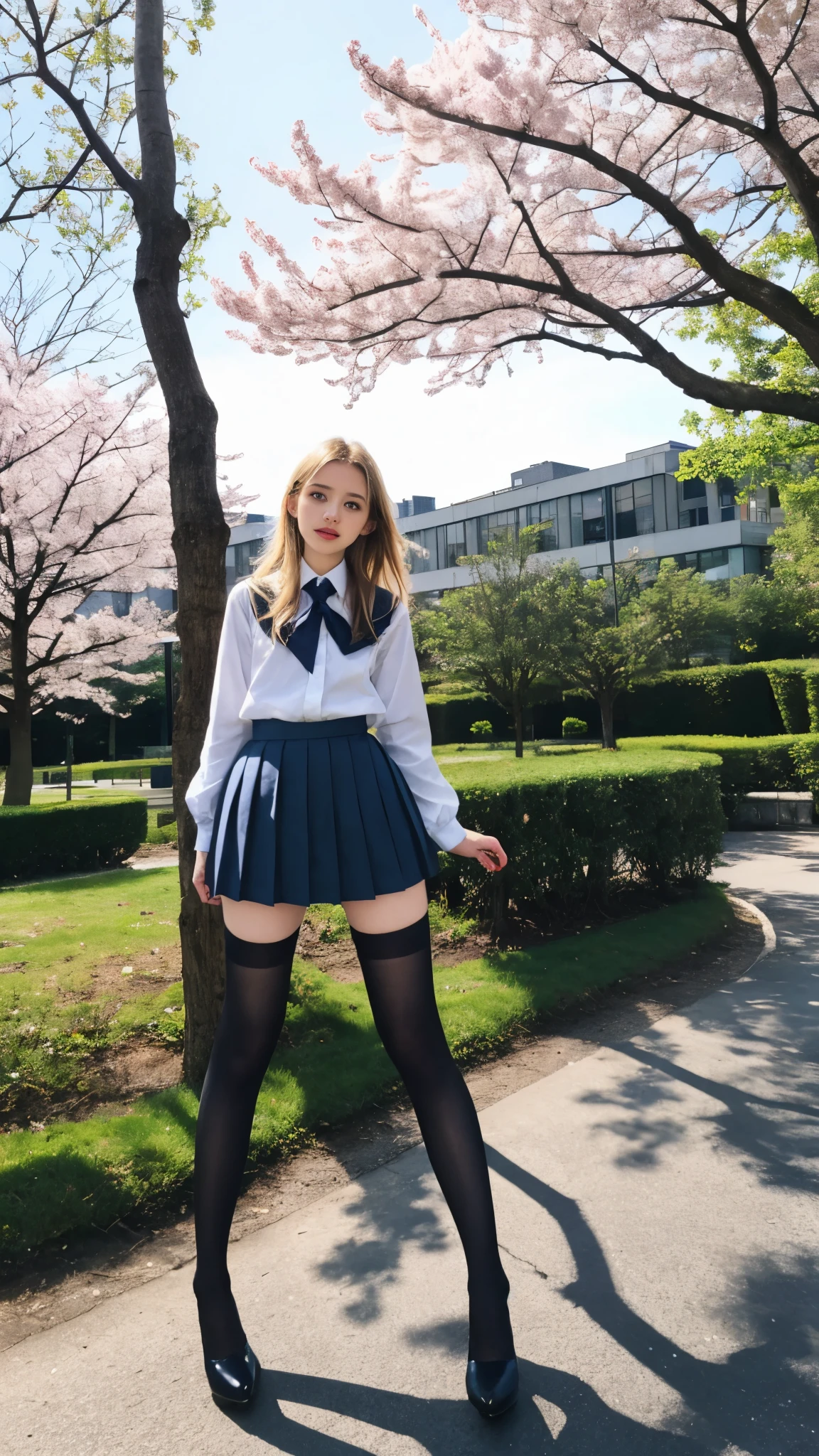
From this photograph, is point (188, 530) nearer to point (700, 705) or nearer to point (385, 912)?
point (385, 912)

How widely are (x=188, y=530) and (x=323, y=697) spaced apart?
198 cm

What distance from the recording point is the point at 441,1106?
6.44 feet

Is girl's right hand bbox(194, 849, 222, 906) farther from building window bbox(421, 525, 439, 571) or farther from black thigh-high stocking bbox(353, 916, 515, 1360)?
building window bbox(421, 525, 439, 571)

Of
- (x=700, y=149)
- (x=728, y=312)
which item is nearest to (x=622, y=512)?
(x=728, y=312)

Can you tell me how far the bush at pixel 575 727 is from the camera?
33688 mm

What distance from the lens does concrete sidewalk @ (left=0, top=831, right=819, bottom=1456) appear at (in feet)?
5.94

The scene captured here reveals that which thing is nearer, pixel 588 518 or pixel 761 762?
pixel 761 762

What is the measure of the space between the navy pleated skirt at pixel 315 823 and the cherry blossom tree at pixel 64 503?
12243mm

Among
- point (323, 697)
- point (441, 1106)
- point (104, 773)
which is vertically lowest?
point (104, 773)

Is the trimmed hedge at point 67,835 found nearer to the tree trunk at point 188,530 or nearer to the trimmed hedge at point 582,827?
the trimmed hedge at point 582,827

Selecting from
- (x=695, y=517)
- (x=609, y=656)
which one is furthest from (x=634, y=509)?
(x=609, y=656)

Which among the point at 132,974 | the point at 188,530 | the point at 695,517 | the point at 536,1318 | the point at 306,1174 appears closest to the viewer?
A: the point at 536,1318

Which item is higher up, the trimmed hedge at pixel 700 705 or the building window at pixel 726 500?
the building window at pixel 726 500

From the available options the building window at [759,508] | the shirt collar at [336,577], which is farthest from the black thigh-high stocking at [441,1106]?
the building window at [759,508]
